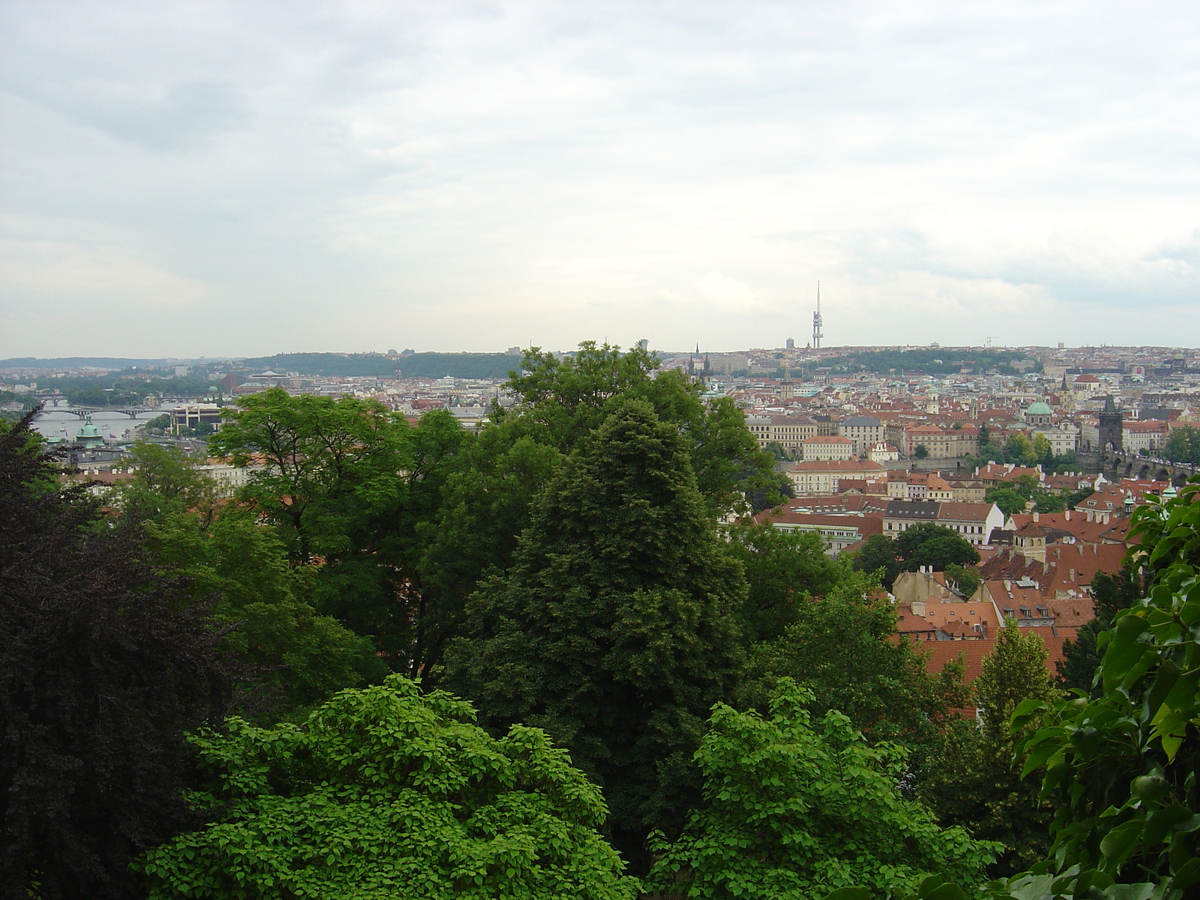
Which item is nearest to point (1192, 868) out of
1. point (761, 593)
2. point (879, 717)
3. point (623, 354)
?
point (879, 717)

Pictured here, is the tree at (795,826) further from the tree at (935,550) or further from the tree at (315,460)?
the tree at (935,550)

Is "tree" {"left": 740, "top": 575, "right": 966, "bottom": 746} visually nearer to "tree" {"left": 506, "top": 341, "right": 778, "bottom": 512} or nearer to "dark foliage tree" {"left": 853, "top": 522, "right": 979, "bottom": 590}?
"tree" {"left": 506, "top": 341, "right": 778, "bottom": 512}

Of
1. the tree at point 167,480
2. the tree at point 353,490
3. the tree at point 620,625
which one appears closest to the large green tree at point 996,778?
the tree at point 620,625

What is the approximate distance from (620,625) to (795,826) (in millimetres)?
3931

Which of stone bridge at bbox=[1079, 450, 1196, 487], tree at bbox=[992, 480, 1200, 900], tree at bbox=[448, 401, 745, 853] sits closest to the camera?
tree at bbox=[992, 480, 1200, 900]

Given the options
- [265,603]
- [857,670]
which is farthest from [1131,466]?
[265,603]

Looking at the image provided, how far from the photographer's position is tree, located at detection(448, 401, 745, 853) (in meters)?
12.7

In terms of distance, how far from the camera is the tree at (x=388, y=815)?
7.88m

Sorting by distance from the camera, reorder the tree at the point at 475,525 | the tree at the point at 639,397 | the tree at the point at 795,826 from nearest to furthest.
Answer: the tree at the point at 795,826
the tree at the point at 475,525
the tree at the point at 639,397

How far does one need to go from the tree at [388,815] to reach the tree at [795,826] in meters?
0.98

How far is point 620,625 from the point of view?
1295cm

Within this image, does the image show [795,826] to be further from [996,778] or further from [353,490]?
[353,490]

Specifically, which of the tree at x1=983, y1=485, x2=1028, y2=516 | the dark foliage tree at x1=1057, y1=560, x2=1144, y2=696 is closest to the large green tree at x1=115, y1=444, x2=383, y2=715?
the dark foliage tree at x1=1057, y1=560, x2=1144, y2=696

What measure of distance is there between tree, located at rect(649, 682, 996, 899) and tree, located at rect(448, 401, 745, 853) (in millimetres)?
2043
